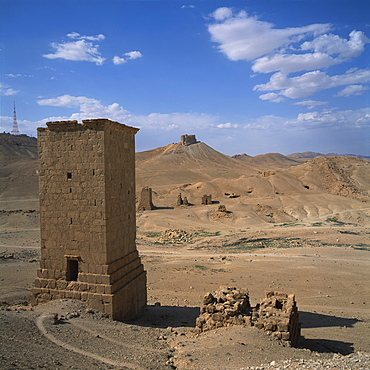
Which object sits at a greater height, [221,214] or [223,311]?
[221,214]

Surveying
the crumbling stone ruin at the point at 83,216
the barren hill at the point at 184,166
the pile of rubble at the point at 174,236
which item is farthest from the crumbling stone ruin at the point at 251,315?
the barren hill at the point at 184,166

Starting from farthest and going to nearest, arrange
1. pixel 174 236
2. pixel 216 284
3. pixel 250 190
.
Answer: pixel 250 190
pixel 174 236
pixel 216 284

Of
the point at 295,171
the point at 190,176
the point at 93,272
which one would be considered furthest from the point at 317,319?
the point at 190,176

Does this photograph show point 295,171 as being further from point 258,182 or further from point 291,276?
point 291,276

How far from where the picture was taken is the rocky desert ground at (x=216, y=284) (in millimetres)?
6758

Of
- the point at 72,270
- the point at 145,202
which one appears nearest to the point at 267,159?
the point at 145,202

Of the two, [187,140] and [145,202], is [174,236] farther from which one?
[187,140]

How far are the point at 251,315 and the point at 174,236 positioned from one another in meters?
19.4

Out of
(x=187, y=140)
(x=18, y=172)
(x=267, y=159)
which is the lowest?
(x=18, y=172)

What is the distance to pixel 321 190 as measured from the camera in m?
48.8

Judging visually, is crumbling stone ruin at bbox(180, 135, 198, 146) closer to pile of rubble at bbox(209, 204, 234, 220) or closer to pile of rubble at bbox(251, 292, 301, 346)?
pile of rubble at bbox(209, 204, 234, 220)

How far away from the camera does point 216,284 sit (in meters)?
15.2

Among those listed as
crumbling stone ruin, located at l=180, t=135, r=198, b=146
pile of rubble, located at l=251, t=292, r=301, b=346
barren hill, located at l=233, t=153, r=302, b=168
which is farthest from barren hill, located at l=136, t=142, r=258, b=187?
pile of rubble, located at l=251, t=292, r=301, b=346

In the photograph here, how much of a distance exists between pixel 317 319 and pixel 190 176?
65342 millimetres
